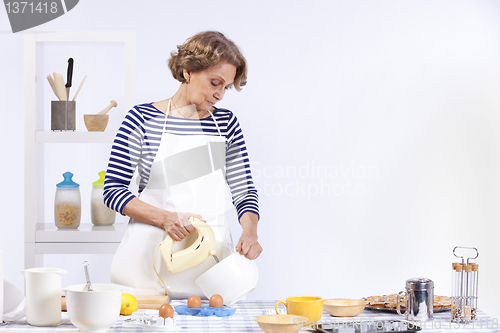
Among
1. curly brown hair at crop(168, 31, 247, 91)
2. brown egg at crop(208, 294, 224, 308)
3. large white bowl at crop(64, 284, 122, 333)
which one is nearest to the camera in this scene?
large white bowl at crop(64, 284, 122, 333)

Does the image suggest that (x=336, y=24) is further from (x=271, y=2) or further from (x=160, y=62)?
(x=160, y=62)

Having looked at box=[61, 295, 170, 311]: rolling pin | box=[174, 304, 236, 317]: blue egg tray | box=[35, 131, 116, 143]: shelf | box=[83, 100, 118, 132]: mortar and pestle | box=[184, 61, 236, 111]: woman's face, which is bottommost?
box=[61, 295, 170, 311]: rolling pin

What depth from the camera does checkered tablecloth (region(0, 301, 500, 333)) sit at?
1113 mm

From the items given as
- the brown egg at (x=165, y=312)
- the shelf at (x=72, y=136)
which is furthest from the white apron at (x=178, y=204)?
the shelf at (x=72, y=136)

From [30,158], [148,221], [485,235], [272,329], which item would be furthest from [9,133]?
[485,235]

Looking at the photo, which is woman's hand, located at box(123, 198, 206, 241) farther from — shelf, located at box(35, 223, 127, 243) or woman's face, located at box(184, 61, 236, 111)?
shelf, located at box(35, 223, 127, 243)

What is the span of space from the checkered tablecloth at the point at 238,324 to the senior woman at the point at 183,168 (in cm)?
35

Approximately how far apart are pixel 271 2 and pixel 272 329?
6.50 ft

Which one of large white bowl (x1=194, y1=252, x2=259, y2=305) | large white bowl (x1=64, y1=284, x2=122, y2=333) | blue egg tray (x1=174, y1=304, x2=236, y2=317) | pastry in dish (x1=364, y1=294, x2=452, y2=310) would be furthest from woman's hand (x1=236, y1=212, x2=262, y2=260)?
large white bowl (x1=64, y1=284, x2=122, y2=333)

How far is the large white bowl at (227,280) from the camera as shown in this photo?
130 cm

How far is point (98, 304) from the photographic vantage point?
1.04 metres

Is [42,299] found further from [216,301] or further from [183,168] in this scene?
[183,168]

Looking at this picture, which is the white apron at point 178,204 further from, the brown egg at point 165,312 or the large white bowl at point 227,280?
the brown egg at point 165,312

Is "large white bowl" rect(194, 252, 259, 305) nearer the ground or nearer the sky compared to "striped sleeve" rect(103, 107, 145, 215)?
nearer the ground
